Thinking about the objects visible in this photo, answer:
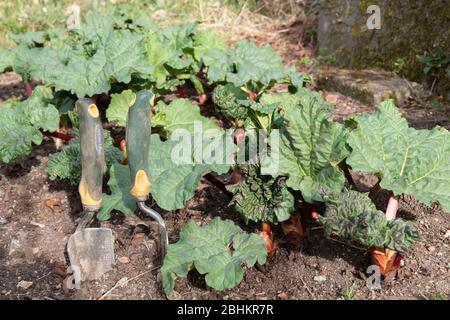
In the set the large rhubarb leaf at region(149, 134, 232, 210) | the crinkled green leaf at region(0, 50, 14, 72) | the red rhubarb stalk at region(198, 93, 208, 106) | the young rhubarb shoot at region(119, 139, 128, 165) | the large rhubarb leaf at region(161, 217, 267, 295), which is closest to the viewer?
the large rhubarb leaf at region(161, 217, 267, 295)

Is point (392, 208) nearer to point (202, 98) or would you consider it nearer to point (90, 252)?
point (90, 252)

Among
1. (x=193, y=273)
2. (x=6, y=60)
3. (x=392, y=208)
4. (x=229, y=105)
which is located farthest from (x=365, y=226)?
(x=6, y=60)

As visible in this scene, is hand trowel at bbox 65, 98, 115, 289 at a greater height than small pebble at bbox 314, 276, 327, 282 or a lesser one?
greater

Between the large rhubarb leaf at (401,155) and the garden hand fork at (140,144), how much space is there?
78 centimetres

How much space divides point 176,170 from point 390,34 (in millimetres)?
2245

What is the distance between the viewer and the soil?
2348 millimetres

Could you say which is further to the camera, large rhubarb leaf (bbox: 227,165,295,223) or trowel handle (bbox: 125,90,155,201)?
large rhubarb leaf (bbox: 227,165,295,223)

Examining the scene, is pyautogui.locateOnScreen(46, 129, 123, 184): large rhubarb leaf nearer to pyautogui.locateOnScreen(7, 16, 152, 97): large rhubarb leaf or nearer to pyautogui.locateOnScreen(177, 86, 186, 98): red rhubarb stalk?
pyautogui.locateOnScreen(7, 16, 152, 97): large rhubarb leaf

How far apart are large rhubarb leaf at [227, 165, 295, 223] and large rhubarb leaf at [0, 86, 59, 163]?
3.60 feet

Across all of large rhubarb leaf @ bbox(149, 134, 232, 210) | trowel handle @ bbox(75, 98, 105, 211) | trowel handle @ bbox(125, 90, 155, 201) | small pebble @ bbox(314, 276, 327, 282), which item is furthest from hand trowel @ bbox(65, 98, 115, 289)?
small pebble @ bbox(314, 276, 327, 282)

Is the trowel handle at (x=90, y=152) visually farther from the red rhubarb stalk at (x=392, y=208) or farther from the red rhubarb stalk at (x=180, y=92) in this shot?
the red rhubarb stalk at (x=180, y=92)

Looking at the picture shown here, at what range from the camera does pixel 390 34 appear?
13.7 feet
